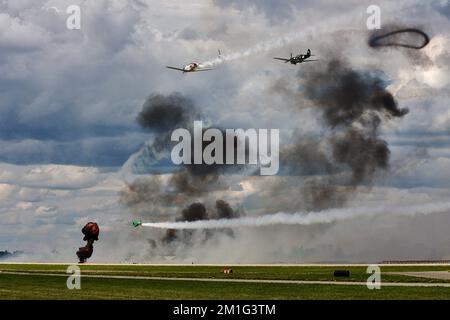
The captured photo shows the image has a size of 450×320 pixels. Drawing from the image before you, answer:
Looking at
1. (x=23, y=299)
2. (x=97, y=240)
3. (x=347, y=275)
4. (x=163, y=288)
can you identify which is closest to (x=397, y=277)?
(x=347, y=275)

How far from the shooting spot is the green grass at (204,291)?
92188 mm

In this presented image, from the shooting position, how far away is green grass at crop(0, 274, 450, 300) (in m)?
92.2

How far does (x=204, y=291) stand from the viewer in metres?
102
